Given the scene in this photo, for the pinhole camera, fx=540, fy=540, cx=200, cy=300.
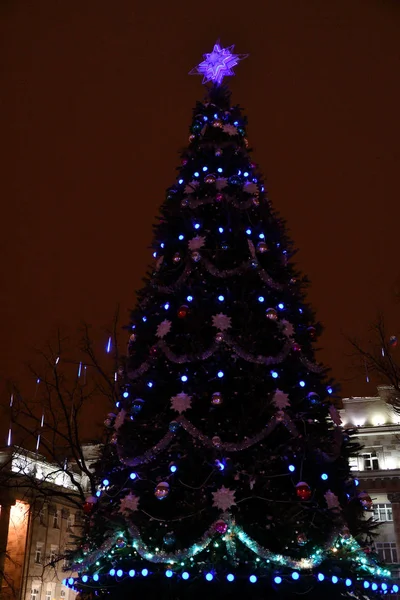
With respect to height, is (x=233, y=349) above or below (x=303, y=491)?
above

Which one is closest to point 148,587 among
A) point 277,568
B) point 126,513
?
point 126,513

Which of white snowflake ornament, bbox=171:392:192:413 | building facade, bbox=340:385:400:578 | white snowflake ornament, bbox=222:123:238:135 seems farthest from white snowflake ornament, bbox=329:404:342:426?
building facade, bbox=340:385:400:578

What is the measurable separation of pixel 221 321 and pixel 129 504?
2.31 m

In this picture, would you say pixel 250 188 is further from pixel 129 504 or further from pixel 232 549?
pixel 232 549

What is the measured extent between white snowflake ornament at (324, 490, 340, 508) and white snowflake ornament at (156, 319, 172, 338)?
2.64 meters

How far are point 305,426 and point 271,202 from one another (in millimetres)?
3568

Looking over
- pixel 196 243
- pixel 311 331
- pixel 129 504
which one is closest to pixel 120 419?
pixel 129 504

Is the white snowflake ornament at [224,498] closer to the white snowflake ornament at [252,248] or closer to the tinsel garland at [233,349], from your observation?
the tinsel garland at [233,349]

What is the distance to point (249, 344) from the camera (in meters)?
6.43

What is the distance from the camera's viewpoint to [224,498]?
549 centimetres

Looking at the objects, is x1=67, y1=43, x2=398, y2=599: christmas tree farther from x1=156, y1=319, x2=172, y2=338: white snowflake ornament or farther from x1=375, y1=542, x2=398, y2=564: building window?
x1=375, y1=542, x2=398, y2=564: building window

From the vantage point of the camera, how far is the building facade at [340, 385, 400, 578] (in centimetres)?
3306

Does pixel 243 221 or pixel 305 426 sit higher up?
pixel 243 221

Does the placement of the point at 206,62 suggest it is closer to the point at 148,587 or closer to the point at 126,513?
the point at 126,513
